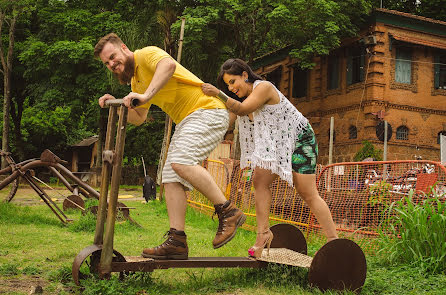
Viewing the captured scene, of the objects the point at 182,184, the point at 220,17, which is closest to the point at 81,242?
the point at 182,184

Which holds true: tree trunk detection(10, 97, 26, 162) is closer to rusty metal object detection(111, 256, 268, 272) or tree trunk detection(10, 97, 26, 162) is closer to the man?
the man

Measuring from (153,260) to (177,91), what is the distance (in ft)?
4.22

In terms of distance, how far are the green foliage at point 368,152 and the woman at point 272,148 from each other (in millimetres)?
18967

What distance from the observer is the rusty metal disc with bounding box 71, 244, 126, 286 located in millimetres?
3819

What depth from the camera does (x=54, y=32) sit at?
2689 centimetres

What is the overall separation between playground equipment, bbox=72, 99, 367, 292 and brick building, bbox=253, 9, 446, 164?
1940cm

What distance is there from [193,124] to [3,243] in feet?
11.3

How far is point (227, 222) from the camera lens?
4113 millimetres

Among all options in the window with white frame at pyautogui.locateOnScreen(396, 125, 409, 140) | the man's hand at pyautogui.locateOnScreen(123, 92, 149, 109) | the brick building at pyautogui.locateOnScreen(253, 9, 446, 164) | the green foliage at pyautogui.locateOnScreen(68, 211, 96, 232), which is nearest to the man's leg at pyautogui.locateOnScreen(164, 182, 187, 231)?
the man's hand at pyautogui.locateOnScreen(123, 92, 149, 109)

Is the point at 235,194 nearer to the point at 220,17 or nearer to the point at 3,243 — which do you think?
the point at 3,243

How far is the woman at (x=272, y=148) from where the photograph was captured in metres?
4.52

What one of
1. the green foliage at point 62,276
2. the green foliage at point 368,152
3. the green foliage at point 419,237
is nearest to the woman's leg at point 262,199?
the green foliage at point 419,237

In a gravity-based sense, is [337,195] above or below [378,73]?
below

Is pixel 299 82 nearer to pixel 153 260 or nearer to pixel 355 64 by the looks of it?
pixel 355 64
